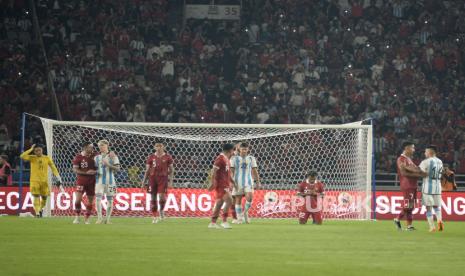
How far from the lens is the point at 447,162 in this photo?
32.2 meters

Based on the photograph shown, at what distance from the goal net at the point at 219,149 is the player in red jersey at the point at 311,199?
2.03 metres

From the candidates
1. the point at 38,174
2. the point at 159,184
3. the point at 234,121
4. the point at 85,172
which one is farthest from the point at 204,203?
the point at 234,121

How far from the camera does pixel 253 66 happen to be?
3641 cm

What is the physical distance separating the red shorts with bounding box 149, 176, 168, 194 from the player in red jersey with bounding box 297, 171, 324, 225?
370 cm

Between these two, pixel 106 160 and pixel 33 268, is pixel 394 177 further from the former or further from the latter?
pixel 33 268

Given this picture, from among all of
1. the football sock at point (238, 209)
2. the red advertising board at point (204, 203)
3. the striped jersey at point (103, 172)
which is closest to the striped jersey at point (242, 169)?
the football sock at point (238, 209)

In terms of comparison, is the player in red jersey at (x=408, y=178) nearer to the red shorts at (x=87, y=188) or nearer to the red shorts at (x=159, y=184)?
the red shorts at (x=159, y=184)

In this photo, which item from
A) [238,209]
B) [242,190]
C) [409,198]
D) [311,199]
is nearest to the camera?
[409,198]

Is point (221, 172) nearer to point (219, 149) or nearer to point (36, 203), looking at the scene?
point (36, 203)

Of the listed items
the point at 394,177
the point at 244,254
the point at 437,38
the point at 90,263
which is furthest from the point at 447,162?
the point at 90,263

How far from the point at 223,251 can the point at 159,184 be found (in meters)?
9.21

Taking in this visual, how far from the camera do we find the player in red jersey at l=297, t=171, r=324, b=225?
2353 cm

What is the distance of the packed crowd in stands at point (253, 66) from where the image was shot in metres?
33.4

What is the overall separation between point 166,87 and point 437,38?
1171cm
